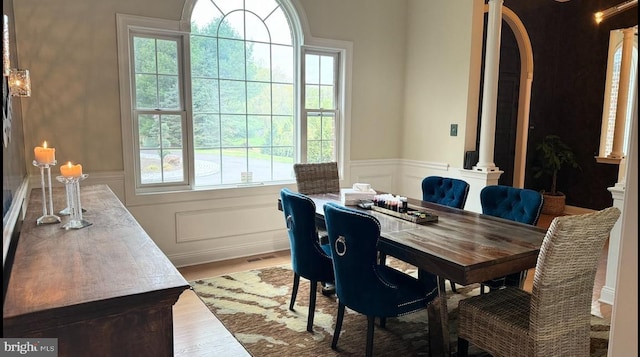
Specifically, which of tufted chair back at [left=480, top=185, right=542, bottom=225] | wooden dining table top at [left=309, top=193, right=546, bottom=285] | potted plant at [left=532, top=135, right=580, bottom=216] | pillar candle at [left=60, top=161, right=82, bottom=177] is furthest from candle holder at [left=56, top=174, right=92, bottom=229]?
potted plant at [left=532, top=135, right=580, bottom=216]

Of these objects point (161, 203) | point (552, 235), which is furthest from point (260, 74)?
point (552, 235)

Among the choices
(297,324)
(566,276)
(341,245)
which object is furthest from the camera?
(297,324)

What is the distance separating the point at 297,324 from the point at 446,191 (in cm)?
162

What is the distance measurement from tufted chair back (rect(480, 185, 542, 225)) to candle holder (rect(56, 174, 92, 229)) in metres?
2.57

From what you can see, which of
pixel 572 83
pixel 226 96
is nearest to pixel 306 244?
pixel 226 96

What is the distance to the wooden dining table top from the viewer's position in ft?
6.42

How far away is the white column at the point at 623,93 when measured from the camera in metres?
5.55

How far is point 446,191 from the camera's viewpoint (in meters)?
3.53

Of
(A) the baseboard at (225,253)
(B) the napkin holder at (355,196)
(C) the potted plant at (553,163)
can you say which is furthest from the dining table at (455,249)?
(C) the potted plant at (553,163)

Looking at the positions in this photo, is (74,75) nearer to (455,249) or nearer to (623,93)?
(455,249)

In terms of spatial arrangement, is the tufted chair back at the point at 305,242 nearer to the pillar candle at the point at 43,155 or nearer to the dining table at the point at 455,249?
the dining table at the point at 455,249

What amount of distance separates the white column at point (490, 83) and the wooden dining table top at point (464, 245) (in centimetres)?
176

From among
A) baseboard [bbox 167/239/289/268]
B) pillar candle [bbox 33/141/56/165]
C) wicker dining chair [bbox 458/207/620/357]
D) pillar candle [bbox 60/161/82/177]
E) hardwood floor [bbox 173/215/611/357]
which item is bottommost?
→ hardwood floor [bbox 173/215/611/357]

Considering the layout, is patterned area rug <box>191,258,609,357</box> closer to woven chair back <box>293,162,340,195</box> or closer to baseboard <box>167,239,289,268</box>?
baseboard <box>167,239,289,268</box>
